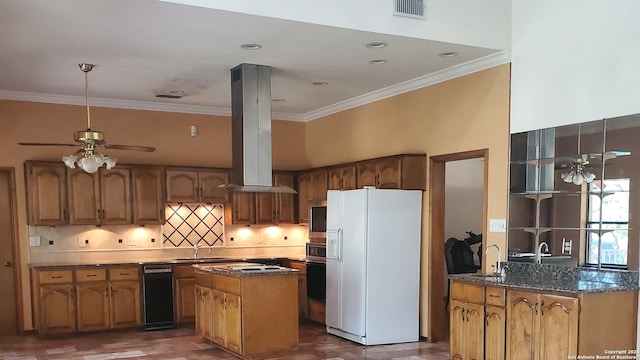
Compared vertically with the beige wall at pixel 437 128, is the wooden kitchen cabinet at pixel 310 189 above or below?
below

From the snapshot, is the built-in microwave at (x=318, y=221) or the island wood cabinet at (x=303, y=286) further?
the island wood cabinet at (x=303, y=286)

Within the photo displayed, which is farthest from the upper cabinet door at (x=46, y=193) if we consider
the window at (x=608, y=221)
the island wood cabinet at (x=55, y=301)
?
the window at (x=608, y=221)

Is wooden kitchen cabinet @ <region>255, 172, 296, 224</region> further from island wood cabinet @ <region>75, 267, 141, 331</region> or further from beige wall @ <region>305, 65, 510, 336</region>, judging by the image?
island wood cabinet @ <region>75, 267, 141, 331</region>

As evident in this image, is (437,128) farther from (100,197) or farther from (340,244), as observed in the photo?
(100,197)

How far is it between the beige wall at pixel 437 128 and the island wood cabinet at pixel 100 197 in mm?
2880

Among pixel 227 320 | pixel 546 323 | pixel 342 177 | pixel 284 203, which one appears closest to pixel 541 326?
pixel 546 323

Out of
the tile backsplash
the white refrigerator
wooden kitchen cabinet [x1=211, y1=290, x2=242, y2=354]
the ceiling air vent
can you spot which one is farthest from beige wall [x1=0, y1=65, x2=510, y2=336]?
wooden kitchen cabinet [x1=211, y1=290, x2=242, y2=354]

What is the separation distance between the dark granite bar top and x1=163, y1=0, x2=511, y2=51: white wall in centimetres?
208

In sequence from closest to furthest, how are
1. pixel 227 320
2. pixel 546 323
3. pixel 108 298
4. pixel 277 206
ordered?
pixel 546 323, pixel 227 320, pixel 108 298, pixel 277 206

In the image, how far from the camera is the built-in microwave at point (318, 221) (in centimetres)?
725

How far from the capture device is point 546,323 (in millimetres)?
4285

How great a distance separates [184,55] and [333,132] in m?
3.23

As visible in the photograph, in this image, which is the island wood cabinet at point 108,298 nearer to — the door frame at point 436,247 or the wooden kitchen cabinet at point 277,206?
the wooden kitchen cabinet at point 277,206

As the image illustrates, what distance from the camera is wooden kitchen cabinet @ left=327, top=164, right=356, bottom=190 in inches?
280
